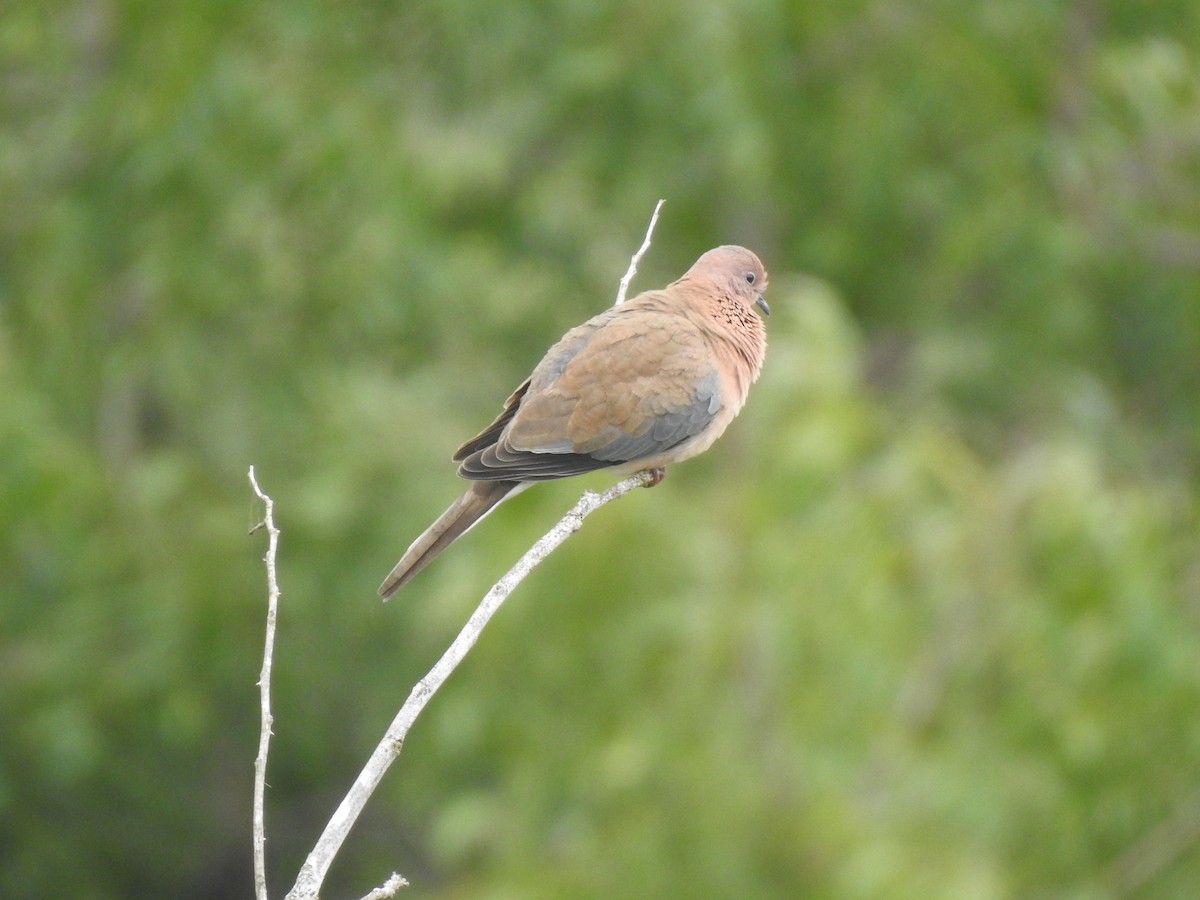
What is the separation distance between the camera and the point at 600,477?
253 inches

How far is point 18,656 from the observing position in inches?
379

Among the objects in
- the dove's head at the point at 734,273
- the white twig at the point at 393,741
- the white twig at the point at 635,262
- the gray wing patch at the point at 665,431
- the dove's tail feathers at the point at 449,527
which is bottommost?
the white twig at the point at 393,741

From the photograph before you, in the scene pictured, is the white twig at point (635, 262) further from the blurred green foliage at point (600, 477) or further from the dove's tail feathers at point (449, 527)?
the blurred green foliage at point (600, 477)

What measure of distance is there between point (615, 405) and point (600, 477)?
1.99 m

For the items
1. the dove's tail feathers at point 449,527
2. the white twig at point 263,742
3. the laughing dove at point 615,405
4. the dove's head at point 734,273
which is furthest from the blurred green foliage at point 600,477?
the white twig at point 263,742

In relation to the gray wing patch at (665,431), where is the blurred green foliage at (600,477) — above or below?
above

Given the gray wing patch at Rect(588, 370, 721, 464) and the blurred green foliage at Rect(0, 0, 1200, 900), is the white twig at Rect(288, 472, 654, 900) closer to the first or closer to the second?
the gray wing patch at Rect(588, 370, 721, 464)

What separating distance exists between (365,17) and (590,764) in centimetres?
663

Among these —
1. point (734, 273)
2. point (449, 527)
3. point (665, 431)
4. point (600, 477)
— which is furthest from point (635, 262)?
point (600, 477)

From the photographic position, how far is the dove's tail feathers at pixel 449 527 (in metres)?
3.96

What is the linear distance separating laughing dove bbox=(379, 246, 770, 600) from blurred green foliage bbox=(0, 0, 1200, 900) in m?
1.23

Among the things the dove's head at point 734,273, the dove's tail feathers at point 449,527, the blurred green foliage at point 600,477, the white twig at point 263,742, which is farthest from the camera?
the blurred green foliage at point 600,477

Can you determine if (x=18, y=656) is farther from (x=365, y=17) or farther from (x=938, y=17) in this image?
(x=938, y=17)

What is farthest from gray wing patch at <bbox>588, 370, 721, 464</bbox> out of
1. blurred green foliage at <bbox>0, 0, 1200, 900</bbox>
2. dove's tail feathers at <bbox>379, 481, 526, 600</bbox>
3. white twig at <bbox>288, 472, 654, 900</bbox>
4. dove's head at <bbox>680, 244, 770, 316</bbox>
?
blurred green foliage at <bbox>0, 0, 1200, 900</bbox>
